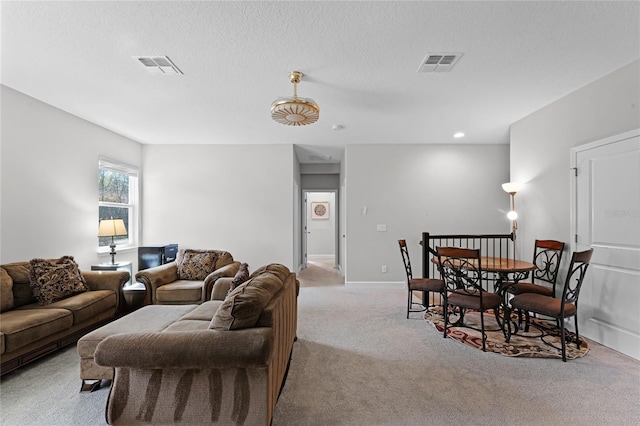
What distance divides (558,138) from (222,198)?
5.19 m

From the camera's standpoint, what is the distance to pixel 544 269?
12.6ft

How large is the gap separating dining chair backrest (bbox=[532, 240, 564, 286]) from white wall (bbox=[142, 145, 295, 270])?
3778mm

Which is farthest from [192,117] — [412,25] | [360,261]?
[360,261]

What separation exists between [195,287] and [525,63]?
426 cm

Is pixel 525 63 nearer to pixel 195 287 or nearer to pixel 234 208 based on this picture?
pixel 195 287

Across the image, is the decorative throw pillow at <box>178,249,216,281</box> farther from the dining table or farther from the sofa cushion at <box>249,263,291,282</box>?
the dining table

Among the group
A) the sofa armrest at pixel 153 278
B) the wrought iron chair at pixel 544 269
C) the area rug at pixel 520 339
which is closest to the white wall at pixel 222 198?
the sofa armrest at pixel 153 278

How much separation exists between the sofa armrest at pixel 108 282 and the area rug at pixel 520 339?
364 centimetres

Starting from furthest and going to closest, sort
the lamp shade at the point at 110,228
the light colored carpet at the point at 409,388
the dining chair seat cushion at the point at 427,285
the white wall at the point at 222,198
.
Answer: the white wall at the point at 222,198, the lamp shade at the point at 110,228, the dining chair seat cushion at the point at 427,285, the light colored carpet at the point at 409,388

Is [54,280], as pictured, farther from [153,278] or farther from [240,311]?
[240,311]

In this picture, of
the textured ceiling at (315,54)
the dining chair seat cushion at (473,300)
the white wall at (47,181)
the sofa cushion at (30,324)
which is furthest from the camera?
the white wall at (47,181)

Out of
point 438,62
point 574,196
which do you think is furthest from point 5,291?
point 574,196

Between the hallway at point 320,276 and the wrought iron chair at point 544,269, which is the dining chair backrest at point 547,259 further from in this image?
the hallway at point 320,276

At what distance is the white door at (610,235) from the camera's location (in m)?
2.83
